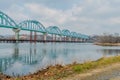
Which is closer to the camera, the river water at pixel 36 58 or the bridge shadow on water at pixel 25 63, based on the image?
the bridge shadow on water at pixel 25 63

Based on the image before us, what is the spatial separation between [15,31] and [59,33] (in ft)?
176

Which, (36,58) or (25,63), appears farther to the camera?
(36,58)

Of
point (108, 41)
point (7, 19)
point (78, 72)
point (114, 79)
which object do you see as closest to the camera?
point (114, 79)

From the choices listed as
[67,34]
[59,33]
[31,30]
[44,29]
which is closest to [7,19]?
[31,30]

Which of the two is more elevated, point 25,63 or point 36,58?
point 25,63

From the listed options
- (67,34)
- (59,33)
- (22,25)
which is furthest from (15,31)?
(67,34)

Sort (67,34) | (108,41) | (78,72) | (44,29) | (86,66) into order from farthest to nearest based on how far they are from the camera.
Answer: (67,34) → (108,41) → (44,29) → (86,66) → (78,72)

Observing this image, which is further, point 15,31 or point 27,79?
point 15,31

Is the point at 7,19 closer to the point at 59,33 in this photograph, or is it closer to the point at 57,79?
the point at 59,33

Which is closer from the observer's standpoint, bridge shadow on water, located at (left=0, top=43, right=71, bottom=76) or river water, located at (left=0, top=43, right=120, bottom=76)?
bridge shadow on water, located at (left=0, top=43, right=71, bottom=76)

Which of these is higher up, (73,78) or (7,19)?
(7,19)

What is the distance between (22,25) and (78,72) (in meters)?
110

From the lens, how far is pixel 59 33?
165 metres

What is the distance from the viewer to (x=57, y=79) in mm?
10188
